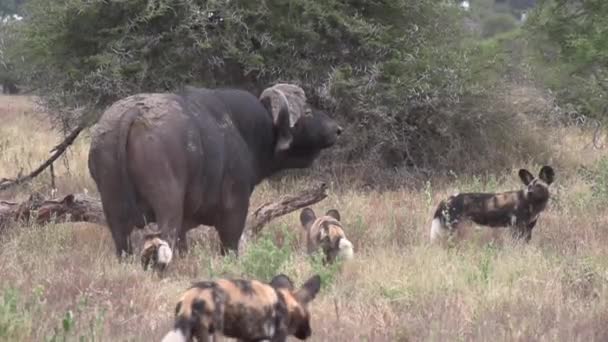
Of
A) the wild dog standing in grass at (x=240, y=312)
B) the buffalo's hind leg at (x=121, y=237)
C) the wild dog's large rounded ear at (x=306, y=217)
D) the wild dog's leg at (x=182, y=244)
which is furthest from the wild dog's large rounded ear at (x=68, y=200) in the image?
the wild dog standing in grass at (x=240, y=312)

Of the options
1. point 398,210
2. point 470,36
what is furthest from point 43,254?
point 470,36

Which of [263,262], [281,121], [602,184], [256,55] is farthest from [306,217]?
[256,55]

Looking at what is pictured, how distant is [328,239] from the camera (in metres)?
8.58

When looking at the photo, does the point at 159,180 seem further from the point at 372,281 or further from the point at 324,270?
the point at 372,281

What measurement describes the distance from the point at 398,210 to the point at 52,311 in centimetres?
565

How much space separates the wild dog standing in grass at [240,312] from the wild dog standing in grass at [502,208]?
4517 mm

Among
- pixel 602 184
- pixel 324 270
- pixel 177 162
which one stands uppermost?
pixel 177 162

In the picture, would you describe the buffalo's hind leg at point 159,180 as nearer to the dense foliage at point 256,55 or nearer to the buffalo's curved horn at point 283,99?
the buffalo's curved horn at point 283,99

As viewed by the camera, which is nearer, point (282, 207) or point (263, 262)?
point (263, 262)

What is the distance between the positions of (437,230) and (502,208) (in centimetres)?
71

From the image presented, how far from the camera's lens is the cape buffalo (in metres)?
7.66

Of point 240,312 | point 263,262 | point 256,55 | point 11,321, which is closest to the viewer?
point 240,312

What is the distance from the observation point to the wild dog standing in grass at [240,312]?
4887 mm

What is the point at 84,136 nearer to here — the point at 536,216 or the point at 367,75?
the point at 367,75
